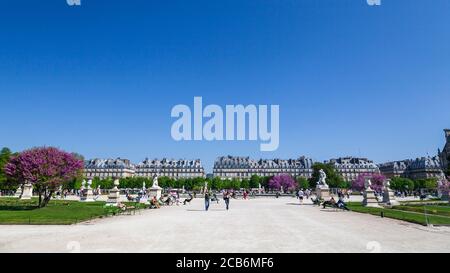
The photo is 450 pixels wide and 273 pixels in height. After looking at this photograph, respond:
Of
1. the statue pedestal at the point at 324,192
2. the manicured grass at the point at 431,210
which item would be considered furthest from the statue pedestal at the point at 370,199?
the statue pedestal at the point at 324,192

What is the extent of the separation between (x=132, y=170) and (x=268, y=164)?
78.8 metres

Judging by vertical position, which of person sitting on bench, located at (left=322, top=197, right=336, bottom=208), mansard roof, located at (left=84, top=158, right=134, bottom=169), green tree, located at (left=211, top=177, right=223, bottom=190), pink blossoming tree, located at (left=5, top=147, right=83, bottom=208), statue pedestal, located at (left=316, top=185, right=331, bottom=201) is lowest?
green tree, located at (left=211, top=177, right=223, bottom=190)

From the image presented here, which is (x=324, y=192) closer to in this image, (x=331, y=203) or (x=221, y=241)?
(x=331, y=203)

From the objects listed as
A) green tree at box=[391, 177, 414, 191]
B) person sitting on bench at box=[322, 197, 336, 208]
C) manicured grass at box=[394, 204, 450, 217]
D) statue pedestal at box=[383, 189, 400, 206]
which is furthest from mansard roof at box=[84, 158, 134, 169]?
manicured grass at box=[394, 204, 450, 217]

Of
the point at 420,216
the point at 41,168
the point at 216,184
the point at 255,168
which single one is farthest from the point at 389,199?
the point at 255,168

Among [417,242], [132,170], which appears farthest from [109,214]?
[132,170]

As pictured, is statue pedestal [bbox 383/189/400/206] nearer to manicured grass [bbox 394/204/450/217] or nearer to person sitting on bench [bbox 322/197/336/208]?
manicured grass [bbox 394/204/450/217]

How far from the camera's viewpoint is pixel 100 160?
635ft

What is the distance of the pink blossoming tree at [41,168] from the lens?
34000 millimetres

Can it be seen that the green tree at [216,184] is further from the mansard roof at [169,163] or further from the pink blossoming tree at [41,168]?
the pink blossoming tree at [41,168]

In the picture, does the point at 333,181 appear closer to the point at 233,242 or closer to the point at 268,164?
the point at 268,164

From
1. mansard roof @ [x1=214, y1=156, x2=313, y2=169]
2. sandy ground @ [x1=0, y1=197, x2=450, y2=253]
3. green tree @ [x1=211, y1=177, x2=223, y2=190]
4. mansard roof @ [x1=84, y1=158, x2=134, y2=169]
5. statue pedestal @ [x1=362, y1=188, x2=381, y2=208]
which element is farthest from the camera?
mansard roof @ [x1=214, y1=156, x2=313, y2=169]

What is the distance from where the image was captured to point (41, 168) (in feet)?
112

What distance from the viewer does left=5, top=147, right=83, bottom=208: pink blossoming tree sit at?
34.0 meters
